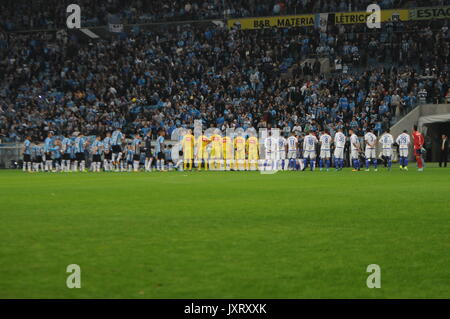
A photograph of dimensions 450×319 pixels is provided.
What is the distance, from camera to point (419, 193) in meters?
18.5

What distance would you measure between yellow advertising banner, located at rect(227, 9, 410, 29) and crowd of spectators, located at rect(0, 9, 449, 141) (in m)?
0.65

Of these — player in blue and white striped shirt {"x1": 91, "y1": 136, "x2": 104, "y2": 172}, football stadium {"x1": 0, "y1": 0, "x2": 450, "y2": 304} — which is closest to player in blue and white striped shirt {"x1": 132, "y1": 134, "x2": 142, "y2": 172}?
football stadium {"x1": 0, "y1": 0, "x2": 450, "y2": 304}

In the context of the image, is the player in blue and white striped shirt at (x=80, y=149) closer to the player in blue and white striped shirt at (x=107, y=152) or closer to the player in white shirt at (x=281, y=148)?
the player in blue and white striped shirt at (x=107, y=152)

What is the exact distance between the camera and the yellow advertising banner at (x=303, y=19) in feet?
156

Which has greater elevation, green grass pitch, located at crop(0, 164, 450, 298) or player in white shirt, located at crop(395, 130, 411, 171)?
player in white shirt, located at crop(395, 130, 411, 171)

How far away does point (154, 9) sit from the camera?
181 ft

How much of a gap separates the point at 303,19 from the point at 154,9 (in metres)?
12.4

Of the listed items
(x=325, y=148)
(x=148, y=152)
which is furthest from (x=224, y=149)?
(x=325, y=148)

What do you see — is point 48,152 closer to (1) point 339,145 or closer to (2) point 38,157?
(2) point 38,157

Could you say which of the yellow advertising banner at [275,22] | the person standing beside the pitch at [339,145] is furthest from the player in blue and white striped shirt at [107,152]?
the yellow advertising banner at [275,22]

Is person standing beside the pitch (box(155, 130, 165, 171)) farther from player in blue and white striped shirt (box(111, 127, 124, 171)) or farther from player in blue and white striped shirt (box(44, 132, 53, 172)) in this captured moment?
player in blue and white striped shirt (box(44, 132, 53, 172))

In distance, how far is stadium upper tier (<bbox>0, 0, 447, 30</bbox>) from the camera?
49766mm

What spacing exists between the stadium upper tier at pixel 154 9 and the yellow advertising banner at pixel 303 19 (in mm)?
596

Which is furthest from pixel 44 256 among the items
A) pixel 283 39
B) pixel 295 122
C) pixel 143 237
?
pixel 283 39
